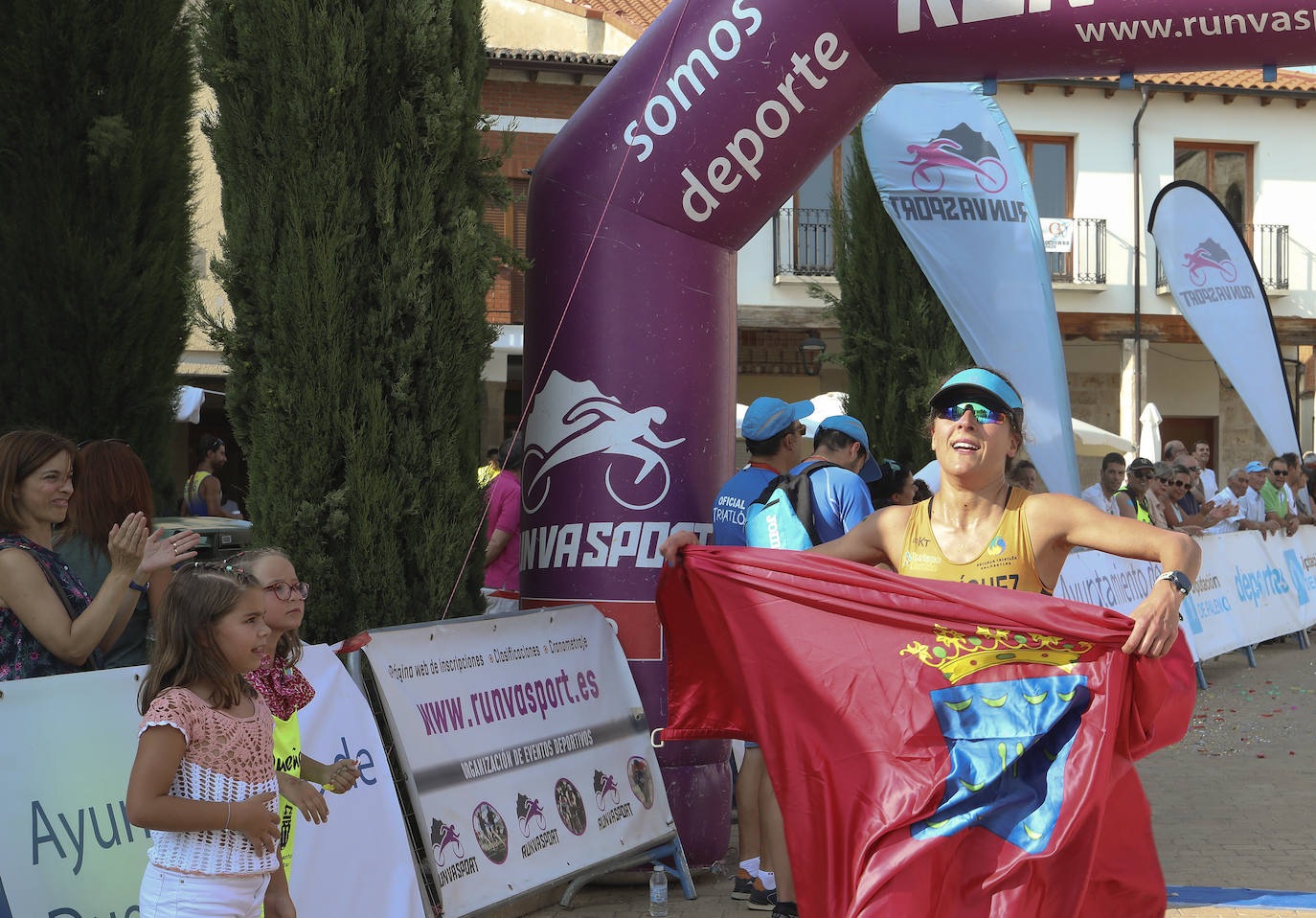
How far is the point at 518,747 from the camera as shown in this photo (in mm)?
5324

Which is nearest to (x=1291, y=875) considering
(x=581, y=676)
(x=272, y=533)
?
(x=581, y=676)

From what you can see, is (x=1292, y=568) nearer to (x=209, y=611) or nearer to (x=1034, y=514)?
(x=1034, y=514)

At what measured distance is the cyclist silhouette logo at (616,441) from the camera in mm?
5969

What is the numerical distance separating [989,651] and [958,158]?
7.51 m

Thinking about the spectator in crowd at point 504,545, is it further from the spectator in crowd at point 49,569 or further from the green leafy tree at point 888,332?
the green leafy tree at point 888,332

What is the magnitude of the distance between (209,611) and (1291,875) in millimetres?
4933

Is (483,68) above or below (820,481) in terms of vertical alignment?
above

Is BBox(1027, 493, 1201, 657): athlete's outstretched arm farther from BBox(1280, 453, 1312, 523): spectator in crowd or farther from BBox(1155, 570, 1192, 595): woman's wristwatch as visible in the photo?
BBox(1280, 453, 1312, 523): spectator in crowd

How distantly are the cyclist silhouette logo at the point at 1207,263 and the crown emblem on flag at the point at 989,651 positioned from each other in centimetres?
1119

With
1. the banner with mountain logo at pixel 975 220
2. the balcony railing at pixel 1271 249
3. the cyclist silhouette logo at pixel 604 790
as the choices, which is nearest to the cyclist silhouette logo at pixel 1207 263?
the banner with mountain logo at pixel 975 220

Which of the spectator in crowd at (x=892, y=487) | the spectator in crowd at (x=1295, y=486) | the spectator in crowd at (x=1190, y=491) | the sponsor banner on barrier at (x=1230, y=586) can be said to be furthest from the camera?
the spectator in crowd at (x=1295, y=486)

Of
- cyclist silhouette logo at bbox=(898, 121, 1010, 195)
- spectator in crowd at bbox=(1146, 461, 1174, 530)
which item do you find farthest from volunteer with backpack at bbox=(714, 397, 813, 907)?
spectator in crowd at bbox=(1146, 461, 1174, 530)

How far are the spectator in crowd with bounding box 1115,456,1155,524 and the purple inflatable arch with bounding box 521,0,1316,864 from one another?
6.92 meters

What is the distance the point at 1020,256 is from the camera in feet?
33.9
